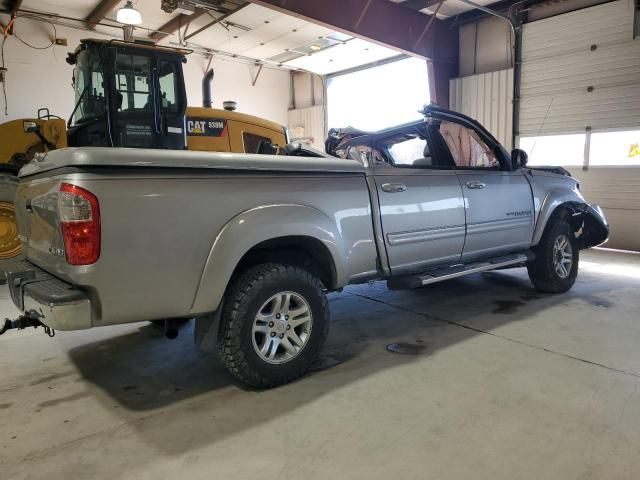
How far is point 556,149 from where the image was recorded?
364 inches

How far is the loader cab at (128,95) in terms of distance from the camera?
5.18 m

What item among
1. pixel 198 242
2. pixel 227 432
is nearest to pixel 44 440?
pixel 227 432

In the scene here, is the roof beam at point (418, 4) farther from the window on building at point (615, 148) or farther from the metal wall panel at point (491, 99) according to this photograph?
the window on building at point (615, 148)

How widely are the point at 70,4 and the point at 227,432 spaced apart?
1033cm

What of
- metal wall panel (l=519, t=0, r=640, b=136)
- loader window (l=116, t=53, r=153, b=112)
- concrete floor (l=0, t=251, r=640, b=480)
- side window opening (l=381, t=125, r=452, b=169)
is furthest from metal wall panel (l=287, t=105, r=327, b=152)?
concrete floor (l=0, t=251, r=640, b=480)

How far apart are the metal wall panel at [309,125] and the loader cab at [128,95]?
895cm

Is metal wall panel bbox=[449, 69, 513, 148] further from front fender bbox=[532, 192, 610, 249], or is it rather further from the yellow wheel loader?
the yellow wheel loader

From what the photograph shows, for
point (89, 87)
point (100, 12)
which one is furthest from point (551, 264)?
point (100, 12)

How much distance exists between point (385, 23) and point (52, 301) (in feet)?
28.7

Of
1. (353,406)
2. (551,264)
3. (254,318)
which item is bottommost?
(353,406)

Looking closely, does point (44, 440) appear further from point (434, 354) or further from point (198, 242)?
point (434, 354)

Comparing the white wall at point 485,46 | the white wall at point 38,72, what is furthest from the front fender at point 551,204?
the white wall at point 38,72

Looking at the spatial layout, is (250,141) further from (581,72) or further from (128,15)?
(581,72)

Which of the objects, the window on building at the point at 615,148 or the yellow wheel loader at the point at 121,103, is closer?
the yellow wheel loader at the point at 121,103
